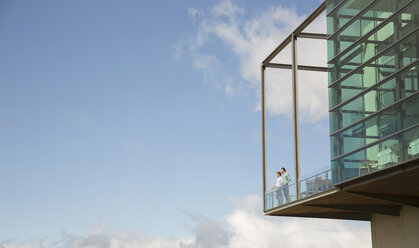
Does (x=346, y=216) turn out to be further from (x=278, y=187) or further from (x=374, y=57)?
(x=374, y=57)

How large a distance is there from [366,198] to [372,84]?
5.13 meters

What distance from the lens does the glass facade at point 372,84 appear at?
23734 millimetres

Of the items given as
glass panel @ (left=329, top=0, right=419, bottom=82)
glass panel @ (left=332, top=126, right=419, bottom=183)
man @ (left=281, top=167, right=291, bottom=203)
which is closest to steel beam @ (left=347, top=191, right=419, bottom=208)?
glass panel @ (left=332, top=126, right=419, bottom=183)

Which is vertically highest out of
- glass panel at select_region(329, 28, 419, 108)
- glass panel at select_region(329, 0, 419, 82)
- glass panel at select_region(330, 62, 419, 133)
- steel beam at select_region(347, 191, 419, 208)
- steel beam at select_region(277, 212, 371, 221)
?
glass panel at select_region(329, 0, 419, 82)

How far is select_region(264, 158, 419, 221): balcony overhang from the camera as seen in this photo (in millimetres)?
23981

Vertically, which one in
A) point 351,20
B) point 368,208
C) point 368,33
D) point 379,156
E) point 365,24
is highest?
point 351,20

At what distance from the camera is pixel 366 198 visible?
93.1 feet

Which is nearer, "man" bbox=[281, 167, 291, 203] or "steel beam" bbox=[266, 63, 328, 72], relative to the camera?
"man" bbox=[281, 167, 291, 203]

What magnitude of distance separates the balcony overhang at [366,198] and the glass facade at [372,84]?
1.14ft

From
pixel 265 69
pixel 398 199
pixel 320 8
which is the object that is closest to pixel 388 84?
pixel 398 199

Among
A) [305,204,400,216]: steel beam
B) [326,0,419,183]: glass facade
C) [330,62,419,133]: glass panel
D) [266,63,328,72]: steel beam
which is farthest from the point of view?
[266,63,328,72]: steel beam

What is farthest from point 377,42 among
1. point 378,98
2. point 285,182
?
point 285,182

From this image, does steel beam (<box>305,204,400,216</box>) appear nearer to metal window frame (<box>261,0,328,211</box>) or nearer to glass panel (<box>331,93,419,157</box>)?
metal window frame (<box>261,0,328,211</box>)

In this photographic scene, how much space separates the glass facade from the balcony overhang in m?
0.35
